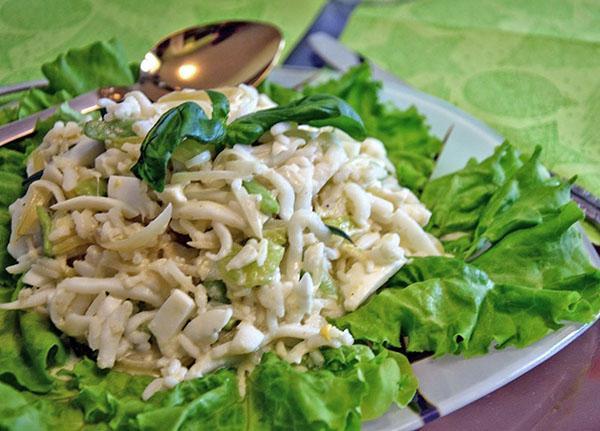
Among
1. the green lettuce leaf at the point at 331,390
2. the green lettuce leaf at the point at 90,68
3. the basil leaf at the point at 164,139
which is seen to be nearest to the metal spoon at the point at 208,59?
the green lettuce leaf at the point at 90,68

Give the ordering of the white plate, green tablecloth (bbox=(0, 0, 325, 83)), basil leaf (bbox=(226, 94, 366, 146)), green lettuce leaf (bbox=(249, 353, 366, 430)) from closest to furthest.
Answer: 1. green lettuce leaf (bbox=(249, 353, 366, 430))
2. the white plate
3. basil leaf (bbox=(226, 94, 366, 146))
4. green tablecloth (bbox=(0, 0, 325, 83))

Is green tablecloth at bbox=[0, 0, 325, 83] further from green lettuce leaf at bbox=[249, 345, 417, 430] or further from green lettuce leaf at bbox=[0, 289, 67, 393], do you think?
green lettuce leaf at bbox=[249, 345, 417, 430]

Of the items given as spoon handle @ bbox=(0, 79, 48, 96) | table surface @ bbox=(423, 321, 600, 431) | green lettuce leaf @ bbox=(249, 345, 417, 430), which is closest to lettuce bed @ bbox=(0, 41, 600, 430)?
green lettuce leaf @ bbox=(249, 345, 417, 430)

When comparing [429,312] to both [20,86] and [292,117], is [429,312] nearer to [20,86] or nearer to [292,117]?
[292,117]

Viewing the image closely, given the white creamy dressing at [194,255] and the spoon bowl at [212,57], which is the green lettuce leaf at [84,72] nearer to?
the spoon bowl at [212,57]

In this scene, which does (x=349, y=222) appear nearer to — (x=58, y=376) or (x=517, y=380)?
(x=517, y=380)

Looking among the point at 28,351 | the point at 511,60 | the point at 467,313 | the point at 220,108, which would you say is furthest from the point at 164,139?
the point at 511,60
